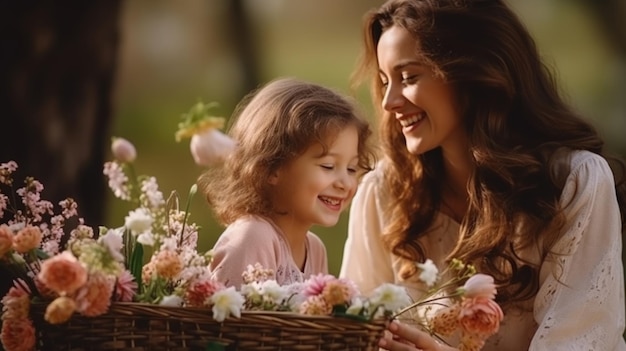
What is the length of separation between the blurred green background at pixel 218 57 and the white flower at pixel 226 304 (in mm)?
5606

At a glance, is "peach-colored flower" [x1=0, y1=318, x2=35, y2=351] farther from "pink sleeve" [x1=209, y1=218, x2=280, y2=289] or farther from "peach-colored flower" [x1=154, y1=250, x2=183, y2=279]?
"pink sleeve" [x1=209, y1=218, x2=280, y2=289]

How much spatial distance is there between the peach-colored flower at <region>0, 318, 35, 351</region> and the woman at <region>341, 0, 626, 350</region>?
1.24 meters

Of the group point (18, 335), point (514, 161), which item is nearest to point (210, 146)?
point (18, 335)

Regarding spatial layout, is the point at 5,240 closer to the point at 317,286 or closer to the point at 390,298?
the point at 317,286

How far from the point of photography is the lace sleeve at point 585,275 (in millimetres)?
3234

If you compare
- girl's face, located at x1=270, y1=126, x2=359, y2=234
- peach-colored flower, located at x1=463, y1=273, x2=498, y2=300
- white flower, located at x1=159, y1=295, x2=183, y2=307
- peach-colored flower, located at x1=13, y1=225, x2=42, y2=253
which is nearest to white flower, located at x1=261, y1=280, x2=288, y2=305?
white flower, located at x1=159, y1=295, x2=183, y2=307

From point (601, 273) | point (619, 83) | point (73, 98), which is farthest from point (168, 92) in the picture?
point (601, 273)

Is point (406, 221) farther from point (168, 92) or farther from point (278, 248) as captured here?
point (168, 92)

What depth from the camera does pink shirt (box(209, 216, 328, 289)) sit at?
293cm

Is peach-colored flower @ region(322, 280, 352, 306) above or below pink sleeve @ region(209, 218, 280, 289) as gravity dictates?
below

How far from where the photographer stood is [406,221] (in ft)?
12.2

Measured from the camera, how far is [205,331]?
247cm

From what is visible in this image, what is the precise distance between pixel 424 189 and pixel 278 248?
0.80 metres

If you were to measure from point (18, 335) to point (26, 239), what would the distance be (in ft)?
0.68
